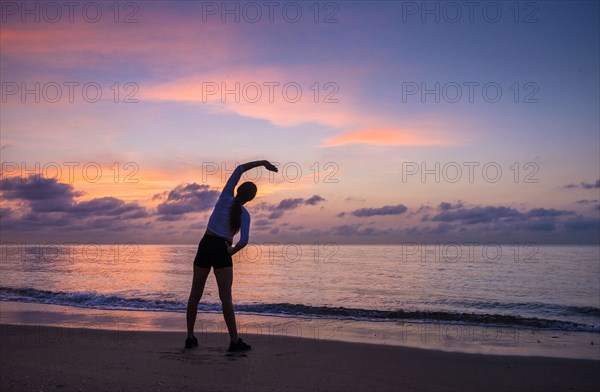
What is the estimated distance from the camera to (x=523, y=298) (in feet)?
53.5

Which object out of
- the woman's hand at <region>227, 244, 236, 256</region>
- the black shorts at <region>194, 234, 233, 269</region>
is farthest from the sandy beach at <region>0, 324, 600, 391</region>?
the woman's hand at <region>227, 244, 236, 256</region>

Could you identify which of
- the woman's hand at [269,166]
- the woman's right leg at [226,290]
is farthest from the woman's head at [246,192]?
the woman's right leg at [226,290]

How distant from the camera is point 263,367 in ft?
17.4

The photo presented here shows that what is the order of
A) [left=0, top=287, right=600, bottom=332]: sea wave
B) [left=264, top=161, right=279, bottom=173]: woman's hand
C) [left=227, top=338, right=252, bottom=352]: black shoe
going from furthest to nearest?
[left=0, top=287, right=600, bottom=332]: sea wave → [left=227, top=338, right=252, bottom=352]: black shoe → [left=264, top=161, right=279, bottom=173]: woman's hand

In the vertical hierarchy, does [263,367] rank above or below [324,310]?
above

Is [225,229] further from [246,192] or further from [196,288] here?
[196,288]

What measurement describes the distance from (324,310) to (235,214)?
7.63 m

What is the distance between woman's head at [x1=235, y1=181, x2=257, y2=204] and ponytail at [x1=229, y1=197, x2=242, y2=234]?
2.3 inches

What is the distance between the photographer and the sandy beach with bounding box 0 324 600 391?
15.2ft

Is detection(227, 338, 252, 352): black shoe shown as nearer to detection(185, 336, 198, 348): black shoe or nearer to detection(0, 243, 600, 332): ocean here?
detection(185, 336, 198, 348): black shoe

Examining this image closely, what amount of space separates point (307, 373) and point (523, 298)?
44.5ft

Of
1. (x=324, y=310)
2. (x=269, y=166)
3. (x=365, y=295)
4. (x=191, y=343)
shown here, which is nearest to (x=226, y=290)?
(x=191, y=343)

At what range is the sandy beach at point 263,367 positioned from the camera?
4629mm

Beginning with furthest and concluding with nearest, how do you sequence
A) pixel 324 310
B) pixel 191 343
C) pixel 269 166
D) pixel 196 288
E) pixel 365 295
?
pixel 365 295, pixel 324 310, pixel 191 343, pixel 196 288, pixel 269 166
